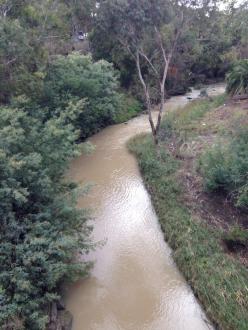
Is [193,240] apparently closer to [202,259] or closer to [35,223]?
[202,259]

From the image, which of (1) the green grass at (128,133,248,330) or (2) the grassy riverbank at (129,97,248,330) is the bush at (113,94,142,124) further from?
(1) the green grass at (128,133,248,330)

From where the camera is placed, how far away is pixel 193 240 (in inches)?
403

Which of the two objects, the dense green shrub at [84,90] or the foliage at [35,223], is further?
the dense green shrub at [84,90]

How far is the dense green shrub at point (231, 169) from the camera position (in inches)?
427

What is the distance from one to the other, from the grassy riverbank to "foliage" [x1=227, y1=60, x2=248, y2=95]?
620 centimetres

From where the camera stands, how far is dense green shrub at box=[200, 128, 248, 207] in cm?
1084

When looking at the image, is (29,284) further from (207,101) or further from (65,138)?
(207,101)

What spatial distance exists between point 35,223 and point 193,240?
4464mm

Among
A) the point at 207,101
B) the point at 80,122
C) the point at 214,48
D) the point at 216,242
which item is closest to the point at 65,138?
the point at 216,242

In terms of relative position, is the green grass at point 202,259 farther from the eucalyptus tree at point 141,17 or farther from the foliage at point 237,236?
the eucalyptus tree at point 141,17

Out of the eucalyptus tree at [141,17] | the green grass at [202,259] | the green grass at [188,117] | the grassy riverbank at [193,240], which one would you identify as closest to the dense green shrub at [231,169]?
the grassy riverbank at [193,240]

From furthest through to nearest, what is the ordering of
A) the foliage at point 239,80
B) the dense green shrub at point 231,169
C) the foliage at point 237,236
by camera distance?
the foliage at point 239,80 → the dense green shrub at point 231,169 → the foliage at point 237,236

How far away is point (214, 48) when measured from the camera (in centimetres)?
2830

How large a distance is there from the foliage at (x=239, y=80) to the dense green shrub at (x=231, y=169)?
9.39 metres
